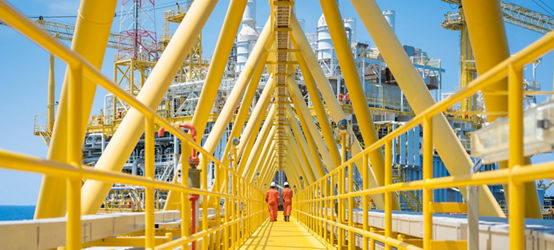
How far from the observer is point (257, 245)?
11352mm

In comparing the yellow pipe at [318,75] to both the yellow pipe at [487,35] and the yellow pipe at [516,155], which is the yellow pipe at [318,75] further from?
the yellow pipe at [516,155]

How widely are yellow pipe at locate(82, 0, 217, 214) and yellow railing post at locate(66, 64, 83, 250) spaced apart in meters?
3.14

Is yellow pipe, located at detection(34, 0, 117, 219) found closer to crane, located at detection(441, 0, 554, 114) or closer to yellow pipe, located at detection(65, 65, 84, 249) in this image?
yellow pipe, located at detection(65, 65, 84, 249)

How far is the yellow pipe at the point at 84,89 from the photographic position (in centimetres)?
461

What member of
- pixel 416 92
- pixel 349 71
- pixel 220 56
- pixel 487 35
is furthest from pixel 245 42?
pixel 487 35

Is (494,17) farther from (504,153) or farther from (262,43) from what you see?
(262,43)

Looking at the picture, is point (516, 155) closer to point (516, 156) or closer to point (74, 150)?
point (516, 156)

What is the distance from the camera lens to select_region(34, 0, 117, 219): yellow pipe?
4.61m

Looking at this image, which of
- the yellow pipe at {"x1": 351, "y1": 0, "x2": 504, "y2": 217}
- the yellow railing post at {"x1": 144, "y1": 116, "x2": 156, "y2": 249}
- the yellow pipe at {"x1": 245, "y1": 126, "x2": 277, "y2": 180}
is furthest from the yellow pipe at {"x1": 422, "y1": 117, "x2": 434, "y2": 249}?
the yellow pipe at {"x1": 245, "y1": 126, "x2": 277, "y2": 180}

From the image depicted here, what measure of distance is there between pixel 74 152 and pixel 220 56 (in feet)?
26.2

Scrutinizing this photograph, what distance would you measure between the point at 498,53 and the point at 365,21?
3.30 metres

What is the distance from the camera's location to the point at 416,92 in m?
7.86

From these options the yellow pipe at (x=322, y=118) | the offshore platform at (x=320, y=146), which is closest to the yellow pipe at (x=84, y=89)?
the offshore platform at (x=320, y=146)

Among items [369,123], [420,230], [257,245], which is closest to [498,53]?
[420,230]
